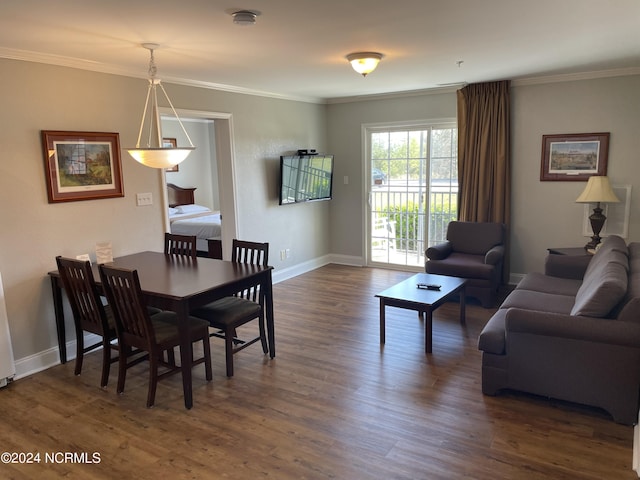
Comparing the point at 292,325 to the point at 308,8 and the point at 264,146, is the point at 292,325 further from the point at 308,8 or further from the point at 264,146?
the point at 308,8

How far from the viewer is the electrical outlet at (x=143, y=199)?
4371 mm

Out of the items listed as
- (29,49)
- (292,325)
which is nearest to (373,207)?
(292,325)

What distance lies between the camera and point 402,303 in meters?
3.96

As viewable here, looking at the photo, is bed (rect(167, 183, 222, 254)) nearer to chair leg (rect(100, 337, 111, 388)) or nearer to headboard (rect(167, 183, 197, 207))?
headboard (rect(167, 183, 197, 207))

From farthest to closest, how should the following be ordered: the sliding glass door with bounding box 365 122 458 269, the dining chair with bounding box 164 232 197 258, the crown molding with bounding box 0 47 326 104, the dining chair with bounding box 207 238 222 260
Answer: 1. the dining chair with bounding box 207 238 222 260
2. the sliding glass door with bounding box 365 122 458 269
3. the dining chair with bounding box 164 232 197 258
4. the crown molding with bounding box 0 47 326 104

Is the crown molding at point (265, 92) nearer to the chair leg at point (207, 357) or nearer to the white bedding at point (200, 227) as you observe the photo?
the white bedding at point (200, 227)

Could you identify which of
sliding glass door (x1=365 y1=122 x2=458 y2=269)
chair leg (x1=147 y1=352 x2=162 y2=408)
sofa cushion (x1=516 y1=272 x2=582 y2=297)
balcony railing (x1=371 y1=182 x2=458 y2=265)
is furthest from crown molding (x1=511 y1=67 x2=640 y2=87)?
chair leg (x1=147 y1=352 x2=162 y2=408)

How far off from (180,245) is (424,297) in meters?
2.33

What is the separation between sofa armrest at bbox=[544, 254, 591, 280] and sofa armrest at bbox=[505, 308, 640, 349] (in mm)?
1751

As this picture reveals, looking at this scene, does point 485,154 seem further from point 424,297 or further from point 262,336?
point 262,336

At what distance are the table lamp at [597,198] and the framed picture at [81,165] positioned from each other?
187 inches

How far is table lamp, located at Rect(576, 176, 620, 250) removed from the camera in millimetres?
4750

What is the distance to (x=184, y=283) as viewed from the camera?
3266 millimetres

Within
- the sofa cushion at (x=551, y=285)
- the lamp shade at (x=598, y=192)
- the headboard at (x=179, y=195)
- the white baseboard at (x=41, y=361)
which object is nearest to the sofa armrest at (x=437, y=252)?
the sofa cushion at (x=551, y=285)
